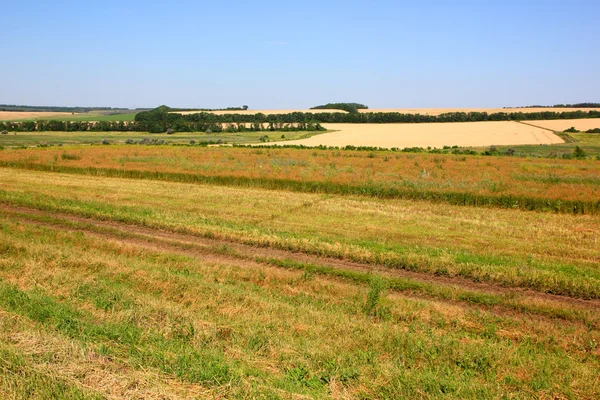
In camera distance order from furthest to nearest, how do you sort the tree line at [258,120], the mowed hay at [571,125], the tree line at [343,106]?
the tree line at [343,106] → the tree line at [258,120] → the mowed hay at [571,125]

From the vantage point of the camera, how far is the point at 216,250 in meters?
12.8

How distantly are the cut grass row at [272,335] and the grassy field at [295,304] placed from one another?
1.2 inches

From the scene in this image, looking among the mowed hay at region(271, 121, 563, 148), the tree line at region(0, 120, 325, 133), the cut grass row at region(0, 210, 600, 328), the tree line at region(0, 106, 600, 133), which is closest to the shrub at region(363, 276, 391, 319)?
the cut grass row at region(0, 210, 600, 328)

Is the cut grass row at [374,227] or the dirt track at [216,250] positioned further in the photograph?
the cut grass row at [374,227]

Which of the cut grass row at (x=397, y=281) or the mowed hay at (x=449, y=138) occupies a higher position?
the mowed hay at (x=449, y=138)

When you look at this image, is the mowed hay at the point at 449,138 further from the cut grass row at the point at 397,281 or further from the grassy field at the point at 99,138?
the cut grass row at the point at 397,281

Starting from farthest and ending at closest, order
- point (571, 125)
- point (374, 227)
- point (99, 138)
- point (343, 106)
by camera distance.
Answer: point (343, 106)
point (571, 125)
point (99, 138)
point (374, 227)

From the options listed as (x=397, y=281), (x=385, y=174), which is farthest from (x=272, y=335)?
(x=385, y=174)

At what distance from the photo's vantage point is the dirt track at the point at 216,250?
10273 millimetres

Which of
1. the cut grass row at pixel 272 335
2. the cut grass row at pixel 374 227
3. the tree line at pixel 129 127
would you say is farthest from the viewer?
the tree line at pixel 129 127

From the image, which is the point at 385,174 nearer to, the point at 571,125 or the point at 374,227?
the point at 374,227

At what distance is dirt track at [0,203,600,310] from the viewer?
10273mm

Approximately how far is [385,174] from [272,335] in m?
20.1

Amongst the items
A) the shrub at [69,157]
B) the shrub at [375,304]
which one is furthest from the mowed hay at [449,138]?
the shrub at [375,304]
